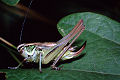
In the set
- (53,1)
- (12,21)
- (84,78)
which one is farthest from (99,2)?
(84,78)

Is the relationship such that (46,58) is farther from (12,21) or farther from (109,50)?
(12,21)

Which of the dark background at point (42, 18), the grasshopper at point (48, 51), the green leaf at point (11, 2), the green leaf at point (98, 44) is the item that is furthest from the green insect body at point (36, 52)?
the dark background at point (42, 18)

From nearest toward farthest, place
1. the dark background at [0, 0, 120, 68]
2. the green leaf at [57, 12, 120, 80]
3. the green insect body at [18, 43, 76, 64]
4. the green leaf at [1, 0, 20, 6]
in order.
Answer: the green leaf at [57, 12, 120, 80]
the green leaf at [1, 0, 20, 6]
the green insect body at [18, 43, 76, 64]
the dark background at [0, 0, 120, 68]

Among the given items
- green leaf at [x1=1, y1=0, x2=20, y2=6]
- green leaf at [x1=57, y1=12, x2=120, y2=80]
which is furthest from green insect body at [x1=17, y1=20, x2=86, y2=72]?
green leaf at [x1=1, y1=0, x2=20, y2=6]

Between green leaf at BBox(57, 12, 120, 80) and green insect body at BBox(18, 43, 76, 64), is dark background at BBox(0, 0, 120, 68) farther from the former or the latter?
green leaf at BBox(57, 12, 120, 80)

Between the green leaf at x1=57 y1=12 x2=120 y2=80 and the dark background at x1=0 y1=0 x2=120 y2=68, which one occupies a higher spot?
the dark background at x1=0 y1=0 x2=120 y2=68

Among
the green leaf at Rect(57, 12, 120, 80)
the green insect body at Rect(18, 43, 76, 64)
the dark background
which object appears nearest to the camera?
the green leaf at Rect(57, 12, 120, 80)

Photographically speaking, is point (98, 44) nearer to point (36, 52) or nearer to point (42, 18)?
point (36, 52)
